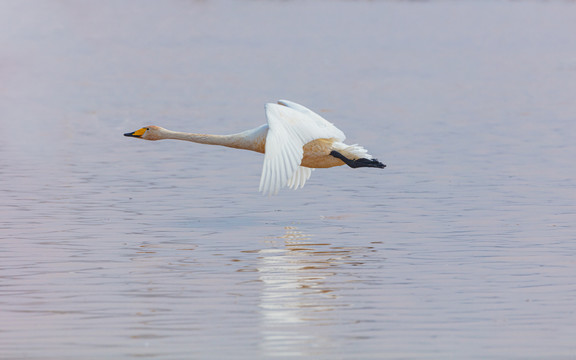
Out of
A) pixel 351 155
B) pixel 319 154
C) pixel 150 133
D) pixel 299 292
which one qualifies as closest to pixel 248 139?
pixel 319 154

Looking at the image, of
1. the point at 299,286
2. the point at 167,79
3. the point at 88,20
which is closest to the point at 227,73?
the point at 167,79

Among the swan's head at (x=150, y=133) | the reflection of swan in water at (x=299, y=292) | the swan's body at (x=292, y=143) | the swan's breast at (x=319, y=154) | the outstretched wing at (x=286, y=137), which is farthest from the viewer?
the swan's head at (x=150, y=133)

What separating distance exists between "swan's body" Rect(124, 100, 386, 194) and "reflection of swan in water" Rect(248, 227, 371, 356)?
2.40ft

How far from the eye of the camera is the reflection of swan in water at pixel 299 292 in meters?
8.30

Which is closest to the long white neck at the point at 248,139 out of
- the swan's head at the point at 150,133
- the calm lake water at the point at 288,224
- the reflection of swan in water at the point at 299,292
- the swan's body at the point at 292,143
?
the swan's body at the point at 292,143

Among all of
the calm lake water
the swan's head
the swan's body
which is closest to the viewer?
the calm lake water

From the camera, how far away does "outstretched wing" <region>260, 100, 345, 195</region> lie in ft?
40.7

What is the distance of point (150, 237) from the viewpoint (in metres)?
12.4

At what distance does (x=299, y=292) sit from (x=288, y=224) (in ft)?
11.6

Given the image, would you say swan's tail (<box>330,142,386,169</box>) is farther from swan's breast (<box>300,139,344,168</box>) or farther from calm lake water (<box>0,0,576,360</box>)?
calm lake water (<box>0,0,576,360</box>)

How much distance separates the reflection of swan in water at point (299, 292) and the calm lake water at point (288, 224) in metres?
0.03

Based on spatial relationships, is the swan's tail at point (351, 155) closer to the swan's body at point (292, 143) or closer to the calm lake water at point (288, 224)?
the swan's body at point (292, 143)

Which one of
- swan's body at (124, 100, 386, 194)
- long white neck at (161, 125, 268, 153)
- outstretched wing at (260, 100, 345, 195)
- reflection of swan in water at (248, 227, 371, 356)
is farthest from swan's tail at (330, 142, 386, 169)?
reflection of swan in water at (248, 227, 371, 356)

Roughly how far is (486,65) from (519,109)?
44.7ft
